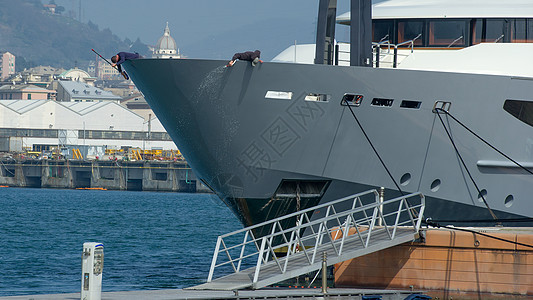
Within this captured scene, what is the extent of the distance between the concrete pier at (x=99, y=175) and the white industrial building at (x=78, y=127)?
57.8 feet

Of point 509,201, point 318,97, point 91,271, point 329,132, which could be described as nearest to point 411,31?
point 318,97

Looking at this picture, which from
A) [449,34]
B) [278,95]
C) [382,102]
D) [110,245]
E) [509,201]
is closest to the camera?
[278,95]

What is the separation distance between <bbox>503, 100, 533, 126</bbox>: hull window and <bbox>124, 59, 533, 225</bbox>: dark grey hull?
14 centimetres

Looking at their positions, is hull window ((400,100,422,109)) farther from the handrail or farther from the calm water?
the calm water

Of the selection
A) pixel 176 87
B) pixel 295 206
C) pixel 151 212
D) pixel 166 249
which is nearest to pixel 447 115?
pixel 295 206

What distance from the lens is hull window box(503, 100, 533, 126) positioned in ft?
66.6

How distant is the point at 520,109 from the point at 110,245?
815 inches

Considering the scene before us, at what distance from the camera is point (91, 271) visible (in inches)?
533

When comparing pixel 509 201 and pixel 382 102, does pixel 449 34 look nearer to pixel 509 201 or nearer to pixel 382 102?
pixel 382 102

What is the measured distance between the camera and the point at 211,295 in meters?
14.5

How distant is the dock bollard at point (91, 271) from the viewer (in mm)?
13555

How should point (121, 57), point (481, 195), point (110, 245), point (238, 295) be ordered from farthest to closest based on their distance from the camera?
point (110, 245) < point (481, 195) < point (121, 57) < point (238, 295)

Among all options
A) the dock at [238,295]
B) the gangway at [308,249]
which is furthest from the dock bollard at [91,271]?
the gangway at [308,249]

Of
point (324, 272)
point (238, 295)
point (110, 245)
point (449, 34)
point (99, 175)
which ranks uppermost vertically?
point (449, 34)
